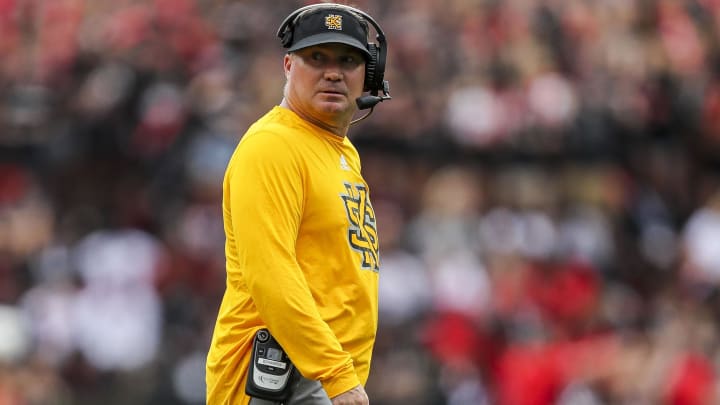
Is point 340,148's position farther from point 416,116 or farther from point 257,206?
point 416,116

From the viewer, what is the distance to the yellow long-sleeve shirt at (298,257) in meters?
4.39

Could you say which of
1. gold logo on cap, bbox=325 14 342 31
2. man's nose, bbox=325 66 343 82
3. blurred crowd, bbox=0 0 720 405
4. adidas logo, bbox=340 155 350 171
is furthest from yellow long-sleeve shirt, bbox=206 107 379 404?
blurred crowd, bbox=0 0 720 405

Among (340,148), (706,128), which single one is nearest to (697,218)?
(706,128)

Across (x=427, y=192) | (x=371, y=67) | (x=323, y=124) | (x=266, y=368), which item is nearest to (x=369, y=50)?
(x=371, y=67)

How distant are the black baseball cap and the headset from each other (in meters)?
0.02

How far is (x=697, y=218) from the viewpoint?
11.9 m

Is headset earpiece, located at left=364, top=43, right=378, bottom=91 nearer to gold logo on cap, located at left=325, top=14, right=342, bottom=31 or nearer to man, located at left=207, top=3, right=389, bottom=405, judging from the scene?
man, located at left=207, top=3, right=389, bottom=405

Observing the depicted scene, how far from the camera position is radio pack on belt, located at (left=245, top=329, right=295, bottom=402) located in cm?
455

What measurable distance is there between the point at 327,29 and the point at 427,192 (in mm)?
7602

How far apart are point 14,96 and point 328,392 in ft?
28.6

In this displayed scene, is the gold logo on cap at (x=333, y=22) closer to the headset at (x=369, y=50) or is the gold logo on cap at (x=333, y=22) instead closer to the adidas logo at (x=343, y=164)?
the headset at (x=369, y=50)

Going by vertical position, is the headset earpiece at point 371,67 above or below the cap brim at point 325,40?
below

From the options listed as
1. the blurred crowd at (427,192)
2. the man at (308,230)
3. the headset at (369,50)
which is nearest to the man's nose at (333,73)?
the man at (308,230)

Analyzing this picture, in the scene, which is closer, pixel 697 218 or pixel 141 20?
pixel 697 218
